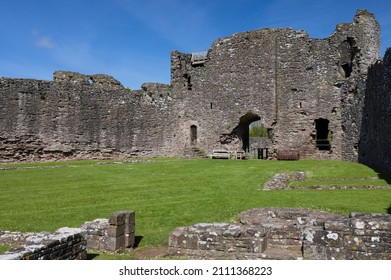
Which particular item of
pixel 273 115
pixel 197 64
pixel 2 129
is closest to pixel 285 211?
pixel 273 115

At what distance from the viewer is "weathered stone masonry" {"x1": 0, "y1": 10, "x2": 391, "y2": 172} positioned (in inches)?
903

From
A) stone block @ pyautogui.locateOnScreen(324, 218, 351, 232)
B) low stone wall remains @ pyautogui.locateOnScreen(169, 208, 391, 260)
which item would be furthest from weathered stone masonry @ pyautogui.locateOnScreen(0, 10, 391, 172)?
stone block @ pyautogui.locateOnScreen(324, 218, 351, 232)

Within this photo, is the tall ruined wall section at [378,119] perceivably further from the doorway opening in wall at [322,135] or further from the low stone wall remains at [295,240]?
the low stone wall remains at [295,240]

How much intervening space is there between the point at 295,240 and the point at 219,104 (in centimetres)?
1992

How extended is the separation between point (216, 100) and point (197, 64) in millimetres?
3355

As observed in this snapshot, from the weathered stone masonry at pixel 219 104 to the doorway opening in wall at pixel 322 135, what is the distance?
0.07 metres

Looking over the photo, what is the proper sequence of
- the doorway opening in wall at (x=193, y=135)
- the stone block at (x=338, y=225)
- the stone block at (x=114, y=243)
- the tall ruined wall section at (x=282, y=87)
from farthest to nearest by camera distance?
the doorway opening in wall at (x=193, y=135) → the tall ruined wall section at (x=282, y=87) → the stone block at (x=114, y=243) → the stone block at (x=338, y=225)

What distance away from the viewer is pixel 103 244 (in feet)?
26.8

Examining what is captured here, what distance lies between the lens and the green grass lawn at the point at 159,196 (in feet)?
32.0

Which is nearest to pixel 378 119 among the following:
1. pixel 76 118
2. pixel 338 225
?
pixel 338 225

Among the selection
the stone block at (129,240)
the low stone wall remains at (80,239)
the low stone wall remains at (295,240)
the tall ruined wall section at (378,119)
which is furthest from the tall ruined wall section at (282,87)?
the low stone wall remains at (80,239)

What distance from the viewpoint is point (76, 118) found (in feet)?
80.2

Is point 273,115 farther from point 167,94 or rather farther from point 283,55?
point 167,94

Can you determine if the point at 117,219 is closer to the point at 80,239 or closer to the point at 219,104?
the point at 80,239
